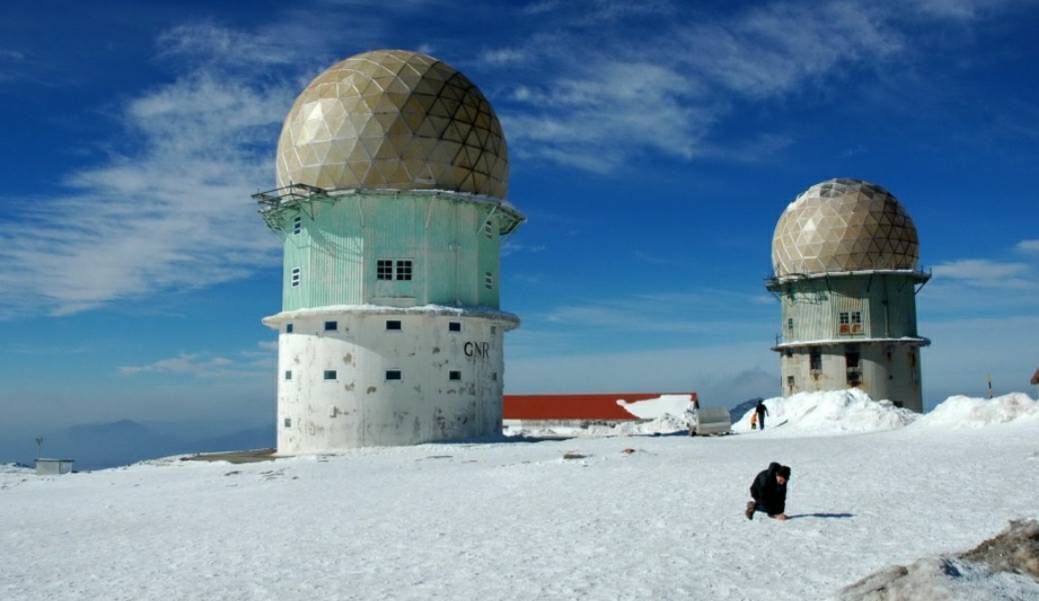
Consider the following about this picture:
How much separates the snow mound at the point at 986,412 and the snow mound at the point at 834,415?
3140 mm

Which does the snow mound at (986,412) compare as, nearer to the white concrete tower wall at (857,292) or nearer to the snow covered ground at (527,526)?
the snow covered ground at (527,526)

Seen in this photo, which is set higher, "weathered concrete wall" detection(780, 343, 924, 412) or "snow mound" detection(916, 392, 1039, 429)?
"weathered concrete wall" detection(780, 343, 924, 412)

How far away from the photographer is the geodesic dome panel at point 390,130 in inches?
1113

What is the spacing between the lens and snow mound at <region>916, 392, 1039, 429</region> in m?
23.9

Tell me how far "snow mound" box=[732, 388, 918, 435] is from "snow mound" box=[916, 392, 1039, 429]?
10.3ft

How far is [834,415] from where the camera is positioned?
106ft

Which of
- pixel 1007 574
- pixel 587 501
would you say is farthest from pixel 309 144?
pixel 1007 574

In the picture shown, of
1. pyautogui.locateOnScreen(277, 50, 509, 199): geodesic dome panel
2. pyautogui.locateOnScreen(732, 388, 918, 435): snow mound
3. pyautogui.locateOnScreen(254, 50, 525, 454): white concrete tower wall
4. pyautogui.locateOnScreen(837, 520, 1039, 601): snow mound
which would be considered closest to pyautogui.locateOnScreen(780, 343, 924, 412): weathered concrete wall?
pyautogui.locateOnScreen(732, 388, 918, 435): snow mound

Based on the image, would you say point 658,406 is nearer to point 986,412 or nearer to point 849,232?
point 849,232

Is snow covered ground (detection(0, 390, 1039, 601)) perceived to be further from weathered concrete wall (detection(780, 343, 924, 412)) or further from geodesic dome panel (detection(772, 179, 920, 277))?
geodesic dome panel (detection(772, 179, 920, 277))

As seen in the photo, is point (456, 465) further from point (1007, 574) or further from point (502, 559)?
point (1007, 574)

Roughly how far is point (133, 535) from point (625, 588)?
26.4 feet

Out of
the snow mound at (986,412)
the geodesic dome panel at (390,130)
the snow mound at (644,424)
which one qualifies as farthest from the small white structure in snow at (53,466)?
the snow mound at (986,412)

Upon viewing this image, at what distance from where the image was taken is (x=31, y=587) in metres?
9.80
